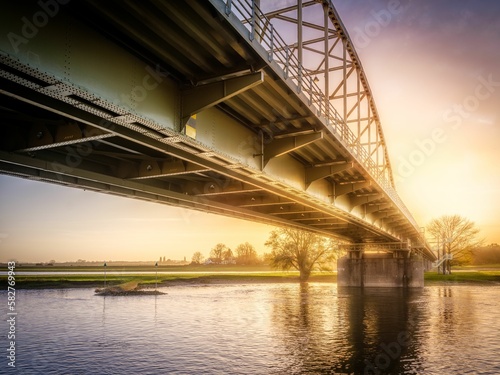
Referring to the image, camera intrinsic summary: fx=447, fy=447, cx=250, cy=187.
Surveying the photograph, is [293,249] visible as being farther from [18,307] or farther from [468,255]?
[468,255]

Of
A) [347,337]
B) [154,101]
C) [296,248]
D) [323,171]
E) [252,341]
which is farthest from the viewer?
[296,248]

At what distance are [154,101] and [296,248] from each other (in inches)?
2356

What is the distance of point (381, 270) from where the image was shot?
6750cm

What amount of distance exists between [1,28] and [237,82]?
20.0 feet

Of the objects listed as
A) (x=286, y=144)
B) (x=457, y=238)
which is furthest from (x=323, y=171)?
(x=457, y=238)

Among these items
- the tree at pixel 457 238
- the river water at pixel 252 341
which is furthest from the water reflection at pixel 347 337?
the tree at pixel 457 238

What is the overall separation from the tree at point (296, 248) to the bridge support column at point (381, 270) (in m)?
3.31

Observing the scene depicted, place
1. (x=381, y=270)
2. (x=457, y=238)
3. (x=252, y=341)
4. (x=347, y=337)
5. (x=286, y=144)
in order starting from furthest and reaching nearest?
(x=457, y=238)
(x=381, y=270)
(x=347, y=337)
(x=252, y=341)
(x=286, y=144)

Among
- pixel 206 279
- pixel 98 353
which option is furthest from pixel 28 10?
pixel 206 279

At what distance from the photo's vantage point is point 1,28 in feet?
26.2

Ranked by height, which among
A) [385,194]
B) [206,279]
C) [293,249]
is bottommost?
[206,279]

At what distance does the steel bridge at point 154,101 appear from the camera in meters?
9.28

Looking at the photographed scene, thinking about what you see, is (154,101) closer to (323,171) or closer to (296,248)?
(323,171)

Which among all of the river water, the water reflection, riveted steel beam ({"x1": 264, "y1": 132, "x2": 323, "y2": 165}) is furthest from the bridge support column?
riveted steel beam ({"x1": 264, "y1": 132, "x2": 323, "y2": 165})
